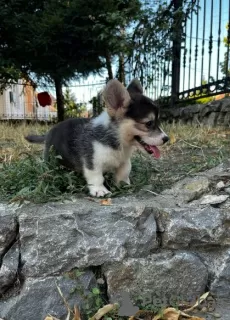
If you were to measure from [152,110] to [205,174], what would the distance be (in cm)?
60

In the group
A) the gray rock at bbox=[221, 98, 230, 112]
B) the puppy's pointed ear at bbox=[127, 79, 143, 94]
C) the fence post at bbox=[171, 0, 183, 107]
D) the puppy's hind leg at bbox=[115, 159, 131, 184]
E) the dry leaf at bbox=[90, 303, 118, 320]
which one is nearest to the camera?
the dry leaf at bbox=[90, 303, 118, 320]

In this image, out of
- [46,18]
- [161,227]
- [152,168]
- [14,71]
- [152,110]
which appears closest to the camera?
[161,227]

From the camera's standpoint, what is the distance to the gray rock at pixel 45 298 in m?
1.85

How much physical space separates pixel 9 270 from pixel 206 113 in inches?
179

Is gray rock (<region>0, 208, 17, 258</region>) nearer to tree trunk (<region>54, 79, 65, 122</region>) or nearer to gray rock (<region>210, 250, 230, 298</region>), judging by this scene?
gray rock (<region>210, 250, 230, 298</region>)

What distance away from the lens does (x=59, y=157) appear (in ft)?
7.84

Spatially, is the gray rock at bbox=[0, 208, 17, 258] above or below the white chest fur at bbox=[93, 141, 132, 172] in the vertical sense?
below

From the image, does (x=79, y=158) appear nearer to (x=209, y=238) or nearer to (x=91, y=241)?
(x=91, y=241)

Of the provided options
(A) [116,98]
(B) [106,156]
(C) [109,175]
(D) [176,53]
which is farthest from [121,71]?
(B) [106,156]

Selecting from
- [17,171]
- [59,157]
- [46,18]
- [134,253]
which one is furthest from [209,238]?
[46,18]

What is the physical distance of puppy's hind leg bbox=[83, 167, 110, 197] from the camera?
2.23 metres

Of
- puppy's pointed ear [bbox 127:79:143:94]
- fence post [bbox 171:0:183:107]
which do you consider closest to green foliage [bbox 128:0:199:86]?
fence post [bbox 171:0:183:107]

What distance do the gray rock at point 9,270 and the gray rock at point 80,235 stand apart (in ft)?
0.15

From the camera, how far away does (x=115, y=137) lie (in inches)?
89.2
